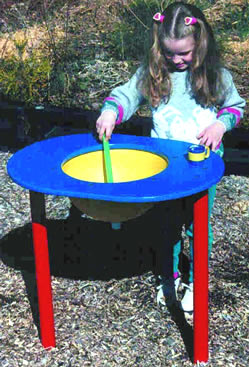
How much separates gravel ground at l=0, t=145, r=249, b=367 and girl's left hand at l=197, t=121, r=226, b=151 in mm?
786

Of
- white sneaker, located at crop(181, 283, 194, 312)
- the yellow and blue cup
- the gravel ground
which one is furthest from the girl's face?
the gravel ground

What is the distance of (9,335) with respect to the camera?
108 inches

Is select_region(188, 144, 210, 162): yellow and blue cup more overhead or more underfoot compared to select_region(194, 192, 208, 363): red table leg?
more overhead

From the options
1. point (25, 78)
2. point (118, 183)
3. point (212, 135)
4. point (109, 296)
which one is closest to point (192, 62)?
point (212, 135)

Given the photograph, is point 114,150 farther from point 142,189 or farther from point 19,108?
point 19,108

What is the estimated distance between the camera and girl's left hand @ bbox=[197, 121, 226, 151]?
2.45m

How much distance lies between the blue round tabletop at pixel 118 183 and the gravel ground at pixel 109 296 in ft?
2.40

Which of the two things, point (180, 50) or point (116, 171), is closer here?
point (180, 50)

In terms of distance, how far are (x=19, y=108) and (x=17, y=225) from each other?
4.25ft

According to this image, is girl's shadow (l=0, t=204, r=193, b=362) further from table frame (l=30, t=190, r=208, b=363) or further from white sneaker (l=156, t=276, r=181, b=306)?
table frame (l=30, t=190, r=208, b=363)

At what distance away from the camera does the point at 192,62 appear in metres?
2.57

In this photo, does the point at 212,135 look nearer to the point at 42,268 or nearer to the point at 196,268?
the point at 196,268

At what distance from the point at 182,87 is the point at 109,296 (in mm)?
989

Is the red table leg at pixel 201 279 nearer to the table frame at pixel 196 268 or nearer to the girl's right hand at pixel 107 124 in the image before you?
the table frame at pixel 196 268
